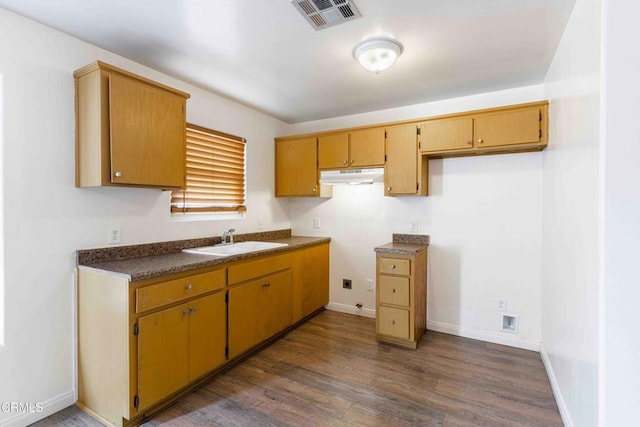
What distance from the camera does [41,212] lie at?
6.03 ft

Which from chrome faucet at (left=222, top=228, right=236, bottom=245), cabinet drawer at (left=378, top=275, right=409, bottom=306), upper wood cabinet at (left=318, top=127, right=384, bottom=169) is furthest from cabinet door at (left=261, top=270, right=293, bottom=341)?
upper wood cabinet at (left=318, top=127, right=384, bottom=169)

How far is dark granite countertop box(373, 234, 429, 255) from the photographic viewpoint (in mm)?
2826

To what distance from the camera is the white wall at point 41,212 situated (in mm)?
1723

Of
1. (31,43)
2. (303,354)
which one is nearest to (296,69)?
(31,43)

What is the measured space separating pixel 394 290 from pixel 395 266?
0.75 feet

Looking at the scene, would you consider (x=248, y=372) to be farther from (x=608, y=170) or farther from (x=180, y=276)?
(x=608, y=170)

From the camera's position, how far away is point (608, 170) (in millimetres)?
1176

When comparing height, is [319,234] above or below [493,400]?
above

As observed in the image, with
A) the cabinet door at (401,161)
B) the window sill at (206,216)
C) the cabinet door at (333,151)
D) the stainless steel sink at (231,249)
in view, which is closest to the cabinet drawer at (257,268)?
the stainless steel sink at (231,249)

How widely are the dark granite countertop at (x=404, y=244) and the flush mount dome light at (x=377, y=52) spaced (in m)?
1.57

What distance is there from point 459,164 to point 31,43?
11.3 feet

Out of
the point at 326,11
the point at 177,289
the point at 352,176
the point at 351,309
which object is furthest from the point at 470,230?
the point at 177,289

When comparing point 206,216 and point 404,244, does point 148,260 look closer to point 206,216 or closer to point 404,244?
point 206,216

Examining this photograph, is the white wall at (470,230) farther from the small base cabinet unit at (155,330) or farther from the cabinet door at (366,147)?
the small base cabinet unit at (155,330)
